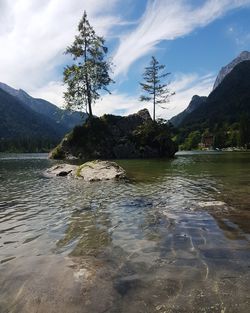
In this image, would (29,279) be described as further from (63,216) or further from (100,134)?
(100,134)

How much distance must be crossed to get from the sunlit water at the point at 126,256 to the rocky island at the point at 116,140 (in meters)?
48.2

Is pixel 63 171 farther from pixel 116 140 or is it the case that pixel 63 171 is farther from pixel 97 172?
pixel 116 140

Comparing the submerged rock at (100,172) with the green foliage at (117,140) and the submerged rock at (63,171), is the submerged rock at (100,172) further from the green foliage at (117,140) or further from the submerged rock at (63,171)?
the green foliage at (117,140)

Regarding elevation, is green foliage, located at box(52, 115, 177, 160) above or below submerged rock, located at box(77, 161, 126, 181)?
above

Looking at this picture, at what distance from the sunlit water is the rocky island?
48234 mm

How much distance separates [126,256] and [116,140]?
190 feet

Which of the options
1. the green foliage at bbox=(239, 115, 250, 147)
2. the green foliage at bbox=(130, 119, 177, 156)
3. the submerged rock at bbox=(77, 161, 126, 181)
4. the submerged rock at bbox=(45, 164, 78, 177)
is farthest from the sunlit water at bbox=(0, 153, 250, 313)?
the green foliage at bbox=(239, 115, 250, 147)

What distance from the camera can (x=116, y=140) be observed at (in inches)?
2586

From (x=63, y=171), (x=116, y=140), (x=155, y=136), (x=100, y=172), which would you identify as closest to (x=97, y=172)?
(x=100, y=172)

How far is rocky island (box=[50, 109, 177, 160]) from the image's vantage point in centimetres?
6431

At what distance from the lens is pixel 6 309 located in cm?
558

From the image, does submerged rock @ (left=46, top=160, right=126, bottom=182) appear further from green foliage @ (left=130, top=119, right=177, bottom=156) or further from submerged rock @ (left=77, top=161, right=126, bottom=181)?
green foliage @ (left=130, top=119, right=177, bottom=156)

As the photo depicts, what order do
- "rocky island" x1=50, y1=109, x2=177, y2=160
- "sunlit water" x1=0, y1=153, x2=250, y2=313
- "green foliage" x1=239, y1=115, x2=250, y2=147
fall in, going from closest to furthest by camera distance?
"sunlit water" x1=0, y1=153, x2=250, y2=313
"rocky island" x1=50, y1=109, x2=177, y2=160
"green foliage" x1=239, y1=115, x2=250, y2=147

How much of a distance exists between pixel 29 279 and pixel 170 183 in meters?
16.5
